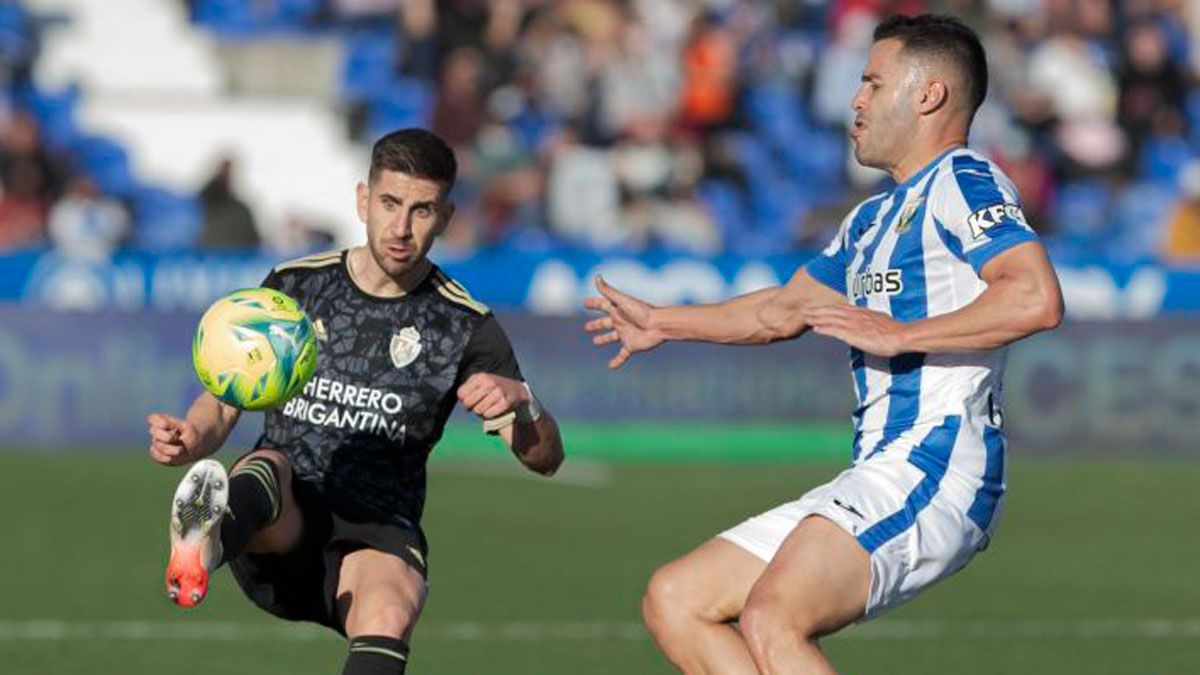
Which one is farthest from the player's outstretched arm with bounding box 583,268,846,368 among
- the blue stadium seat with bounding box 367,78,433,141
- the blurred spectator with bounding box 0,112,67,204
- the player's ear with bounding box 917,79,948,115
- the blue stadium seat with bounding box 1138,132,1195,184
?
the blue stadium seat with bounding box 1138,132,1195,184

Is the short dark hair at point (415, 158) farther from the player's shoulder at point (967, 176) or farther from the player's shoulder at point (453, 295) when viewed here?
the player's shoulder at point (967, 176)

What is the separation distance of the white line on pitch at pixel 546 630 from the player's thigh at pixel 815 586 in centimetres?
444

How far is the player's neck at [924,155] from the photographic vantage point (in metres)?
6.97

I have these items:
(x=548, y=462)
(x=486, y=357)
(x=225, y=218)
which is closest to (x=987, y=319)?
(x=548, y=462)

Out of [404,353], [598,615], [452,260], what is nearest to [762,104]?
[452,260]

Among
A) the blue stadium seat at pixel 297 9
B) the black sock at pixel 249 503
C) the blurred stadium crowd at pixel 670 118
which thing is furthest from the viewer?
the blue stadium seat at pixel 297 9

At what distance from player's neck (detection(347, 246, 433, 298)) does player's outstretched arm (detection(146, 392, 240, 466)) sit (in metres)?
0.63

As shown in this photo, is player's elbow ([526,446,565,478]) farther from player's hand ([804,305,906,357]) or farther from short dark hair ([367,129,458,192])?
player's hand ([804,305,906,357])

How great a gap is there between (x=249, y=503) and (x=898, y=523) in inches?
79.1

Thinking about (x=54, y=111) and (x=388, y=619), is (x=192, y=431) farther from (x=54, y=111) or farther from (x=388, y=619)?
(x=54, y=111)

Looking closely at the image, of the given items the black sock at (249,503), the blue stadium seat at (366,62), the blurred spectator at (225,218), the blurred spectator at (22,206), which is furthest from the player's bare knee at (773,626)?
the blue stadium seat at (366,62)

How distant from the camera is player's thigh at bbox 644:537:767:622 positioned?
6.73 m

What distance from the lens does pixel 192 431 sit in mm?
7402

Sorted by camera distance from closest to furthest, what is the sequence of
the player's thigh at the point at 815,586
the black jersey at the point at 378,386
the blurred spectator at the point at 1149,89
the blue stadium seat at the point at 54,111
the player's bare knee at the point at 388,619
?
the player's thigh at the point at 815,586 < the player's bare knee at the point at 388,619 < the black jersey at the point at 378,386 < the blue stadium seat at the point at 54,111 < the blurred spectator at the point at 1149,89
